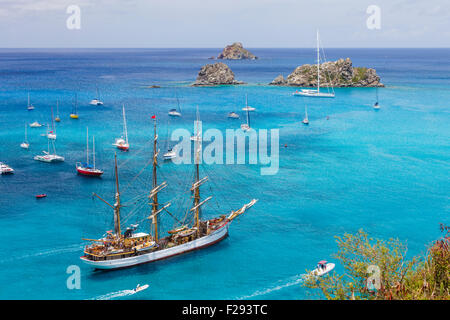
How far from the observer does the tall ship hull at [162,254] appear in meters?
55.8

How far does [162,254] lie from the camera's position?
193 feet

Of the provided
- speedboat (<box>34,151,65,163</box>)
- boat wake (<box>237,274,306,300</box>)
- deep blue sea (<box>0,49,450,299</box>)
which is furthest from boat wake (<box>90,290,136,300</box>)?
speedboat (<box>34,151,65,163</box>)

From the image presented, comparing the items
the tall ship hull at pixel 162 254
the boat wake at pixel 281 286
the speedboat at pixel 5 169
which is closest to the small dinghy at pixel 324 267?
the boat wake at pixel 281 286

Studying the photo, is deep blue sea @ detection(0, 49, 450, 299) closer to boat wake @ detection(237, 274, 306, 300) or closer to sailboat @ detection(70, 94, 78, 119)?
boat wake @ detection(237, 274, 306, 300)

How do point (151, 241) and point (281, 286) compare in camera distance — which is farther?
point (151, 241)

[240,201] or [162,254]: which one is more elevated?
[240,201]

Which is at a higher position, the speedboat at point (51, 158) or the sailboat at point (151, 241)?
the speedboat at point (51, 158)

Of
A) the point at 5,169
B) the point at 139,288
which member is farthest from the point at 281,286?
the point at 5,169

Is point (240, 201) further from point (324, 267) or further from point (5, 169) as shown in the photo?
point (5, 169)

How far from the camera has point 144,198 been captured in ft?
252

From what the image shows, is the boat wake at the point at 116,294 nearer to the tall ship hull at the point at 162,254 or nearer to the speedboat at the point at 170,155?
the tall ship hull at the point at 162,254
